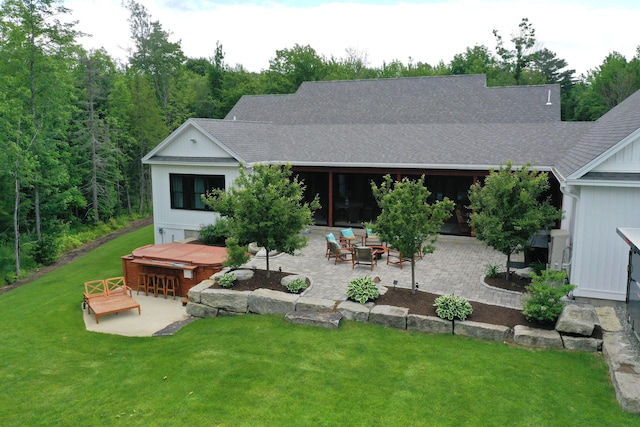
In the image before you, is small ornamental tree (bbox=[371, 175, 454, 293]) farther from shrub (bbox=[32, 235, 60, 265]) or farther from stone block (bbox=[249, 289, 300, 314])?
shrub (bbox=[32, 235, 60, 265])

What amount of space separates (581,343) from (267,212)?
22.9 feet

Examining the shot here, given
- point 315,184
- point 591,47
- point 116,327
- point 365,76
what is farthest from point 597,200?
point 591,47

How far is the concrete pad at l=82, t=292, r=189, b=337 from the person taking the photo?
1102cm

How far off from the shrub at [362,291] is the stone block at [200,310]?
130 inches

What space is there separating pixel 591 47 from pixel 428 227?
196 feet

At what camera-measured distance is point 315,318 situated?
32.5ft

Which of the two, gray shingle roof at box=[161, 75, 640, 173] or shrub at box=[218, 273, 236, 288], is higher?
gray shingle roof at box=[161, 75, 640, 173]

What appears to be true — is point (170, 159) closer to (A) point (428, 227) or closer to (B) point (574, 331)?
(A) point (428, 227)

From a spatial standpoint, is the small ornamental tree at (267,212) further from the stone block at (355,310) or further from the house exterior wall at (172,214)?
the house exterior wall at (172,214)

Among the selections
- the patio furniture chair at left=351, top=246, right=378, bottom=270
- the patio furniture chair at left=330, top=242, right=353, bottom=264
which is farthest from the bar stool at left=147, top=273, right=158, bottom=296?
the patio furniture chair at left=351, top=246, right=378, bottom=270

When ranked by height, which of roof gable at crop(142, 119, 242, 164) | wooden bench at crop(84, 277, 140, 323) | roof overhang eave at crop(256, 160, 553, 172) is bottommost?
wooden bench at crop(84, 277, 140, 323)

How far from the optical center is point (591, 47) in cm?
5728

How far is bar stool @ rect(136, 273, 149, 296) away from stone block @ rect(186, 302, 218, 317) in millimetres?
2668

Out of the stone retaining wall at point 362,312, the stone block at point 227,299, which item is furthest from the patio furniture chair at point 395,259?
the stone block at point 227,299
